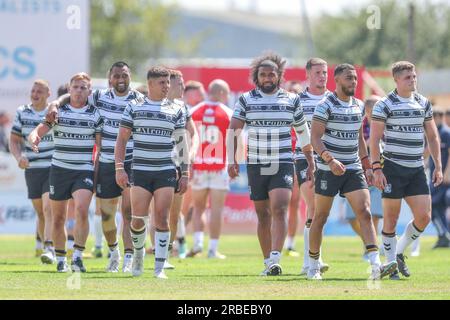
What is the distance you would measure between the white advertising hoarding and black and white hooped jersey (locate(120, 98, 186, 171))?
14538 mm

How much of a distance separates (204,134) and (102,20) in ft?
161

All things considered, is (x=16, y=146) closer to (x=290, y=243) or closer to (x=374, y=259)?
(x=290, y=243)

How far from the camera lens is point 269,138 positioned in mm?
14938

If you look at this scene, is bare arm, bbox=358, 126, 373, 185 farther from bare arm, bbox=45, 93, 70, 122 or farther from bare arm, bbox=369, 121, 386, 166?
bare arm, bbox=45, 93, 70, 122

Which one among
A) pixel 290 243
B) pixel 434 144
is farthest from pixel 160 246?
pixel 290 243

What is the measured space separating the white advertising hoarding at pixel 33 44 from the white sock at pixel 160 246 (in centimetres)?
1445

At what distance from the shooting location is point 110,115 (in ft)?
49.5

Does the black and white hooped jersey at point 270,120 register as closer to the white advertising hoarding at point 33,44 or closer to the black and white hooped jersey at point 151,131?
the black and white hooped jersey at point 151,131

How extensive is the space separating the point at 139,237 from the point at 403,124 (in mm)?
3239
